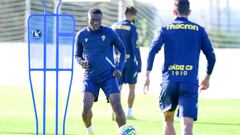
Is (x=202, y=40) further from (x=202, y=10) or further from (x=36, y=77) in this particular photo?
(x=36, y=77)

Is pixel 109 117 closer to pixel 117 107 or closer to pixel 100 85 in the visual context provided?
pixel 100 85

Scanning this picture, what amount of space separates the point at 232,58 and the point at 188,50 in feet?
46.6

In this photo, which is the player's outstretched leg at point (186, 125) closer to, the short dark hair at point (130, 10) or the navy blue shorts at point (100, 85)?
the navy blue shorts at point (100, 85)

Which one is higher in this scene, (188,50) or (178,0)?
(178,0)

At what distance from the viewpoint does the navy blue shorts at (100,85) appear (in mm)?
13844

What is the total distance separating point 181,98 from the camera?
36.9 feet

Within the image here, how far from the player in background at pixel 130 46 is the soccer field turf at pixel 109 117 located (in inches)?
33.7

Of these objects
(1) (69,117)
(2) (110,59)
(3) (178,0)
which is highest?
(3) (178,0)

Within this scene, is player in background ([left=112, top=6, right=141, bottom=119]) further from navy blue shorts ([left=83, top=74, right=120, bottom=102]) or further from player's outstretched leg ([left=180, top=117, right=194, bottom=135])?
player's outstretched leg ([left=180, top=117, right=194, bottom=135])

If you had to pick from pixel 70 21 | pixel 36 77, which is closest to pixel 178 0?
pixel 70 21

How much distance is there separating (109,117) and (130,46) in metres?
1.77

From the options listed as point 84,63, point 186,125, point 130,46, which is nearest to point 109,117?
point 130,46

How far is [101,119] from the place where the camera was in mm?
18547

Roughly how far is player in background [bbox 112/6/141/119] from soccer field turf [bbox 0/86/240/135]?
86cm
